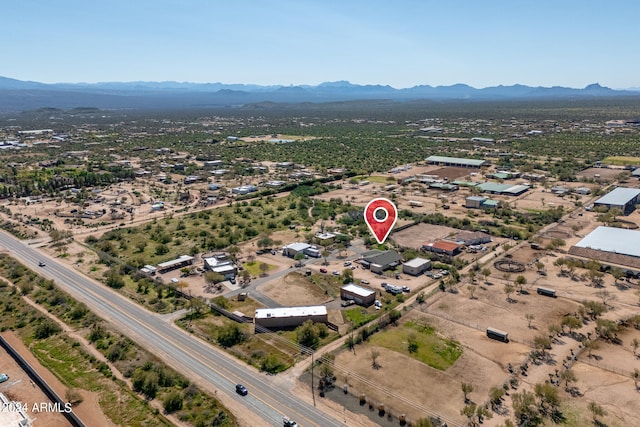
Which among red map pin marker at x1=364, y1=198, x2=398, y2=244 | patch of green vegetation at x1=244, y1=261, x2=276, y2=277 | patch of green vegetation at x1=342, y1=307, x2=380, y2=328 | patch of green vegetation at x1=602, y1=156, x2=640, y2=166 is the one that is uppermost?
red map pin marker at x1=364, y1=198, x2=398, y2=244

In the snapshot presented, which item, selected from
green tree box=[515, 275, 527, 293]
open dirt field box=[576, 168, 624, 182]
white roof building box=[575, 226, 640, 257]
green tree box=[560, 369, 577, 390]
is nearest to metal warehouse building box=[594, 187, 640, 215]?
white roof building box=[575, 226, 640, 257]

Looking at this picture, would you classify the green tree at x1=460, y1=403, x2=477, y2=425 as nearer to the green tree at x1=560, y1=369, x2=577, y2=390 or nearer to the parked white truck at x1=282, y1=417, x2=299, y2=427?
the green tree at x1=560, y1=369, x2=577, y2=390

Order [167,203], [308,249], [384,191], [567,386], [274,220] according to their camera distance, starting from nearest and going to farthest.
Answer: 1. [567,386]
2. [308,249]
3. [274,220]
4. [167,203]
5. [384,191]

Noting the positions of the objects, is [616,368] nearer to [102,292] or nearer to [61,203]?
[102,292]

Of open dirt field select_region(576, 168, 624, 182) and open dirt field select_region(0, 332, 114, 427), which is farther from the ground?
open dirt field select_region(576, 168, 624, 182)

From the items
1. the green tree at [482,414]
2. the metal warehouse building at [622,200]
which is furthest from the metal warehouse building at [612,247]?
the green tree at [482,414]

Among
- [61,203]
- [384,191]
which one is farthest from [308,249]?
[61,203]
